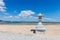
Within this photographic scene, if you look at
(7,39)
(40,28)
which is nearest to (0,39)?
A: (7,39)

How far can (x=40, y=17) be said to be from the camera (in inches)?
389

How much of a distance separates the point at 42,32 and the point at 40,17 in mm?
915

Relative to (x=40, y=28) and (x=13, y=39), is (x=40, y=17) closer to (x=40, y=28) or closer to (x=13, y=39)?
(x=40, y=28)

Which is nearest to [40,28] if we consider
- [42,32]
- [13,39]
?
[42,32]

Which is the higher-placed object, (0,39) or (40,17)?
(40,17)

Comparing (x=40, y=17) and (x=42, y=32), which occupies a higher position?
(x=40, y=17)

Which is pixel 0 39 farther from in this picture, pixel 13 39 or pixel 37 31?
pixel 37 31

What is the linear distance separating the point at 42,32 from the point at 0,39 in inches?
166

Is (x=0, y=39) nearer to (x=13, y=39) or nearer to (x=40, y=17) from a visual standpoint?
(x=13, y=39)

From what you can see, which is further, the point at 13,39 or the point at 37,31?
the point at 37,31

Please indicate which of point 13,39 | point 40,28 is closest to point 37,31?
point 40,28

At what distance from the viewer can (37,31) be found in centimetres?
971

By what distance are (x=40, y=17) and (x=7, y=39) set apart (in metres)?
4.34

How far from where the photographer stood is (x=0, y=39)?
5809mm
